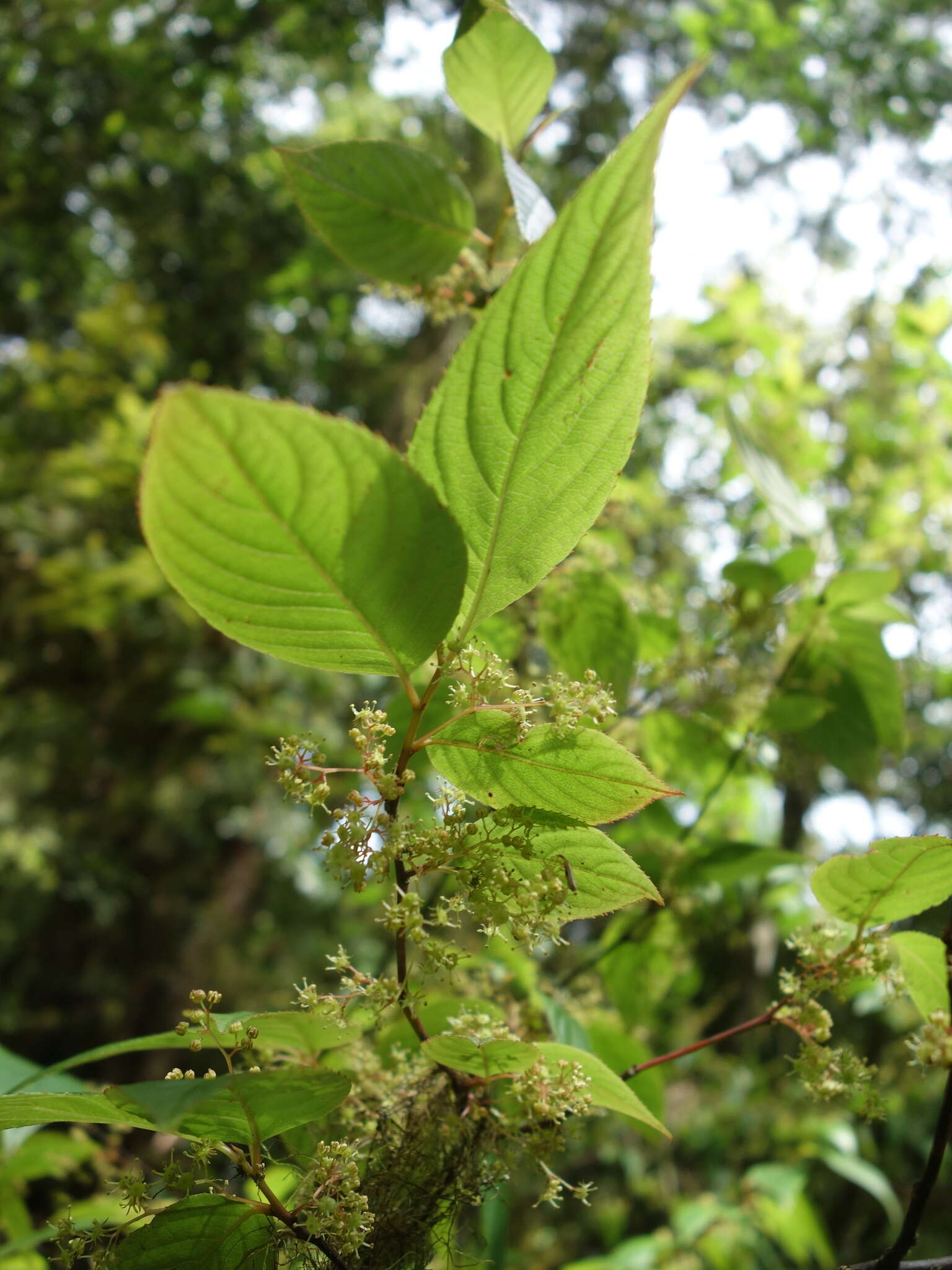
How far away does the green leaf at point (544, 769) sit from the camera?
1.59 feet

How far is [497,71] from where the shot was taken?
0.75m

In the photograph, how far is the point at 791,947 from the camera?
0.67m

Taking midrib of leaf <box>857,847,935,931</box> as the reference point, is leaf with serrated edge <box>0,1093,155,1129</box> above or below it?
above

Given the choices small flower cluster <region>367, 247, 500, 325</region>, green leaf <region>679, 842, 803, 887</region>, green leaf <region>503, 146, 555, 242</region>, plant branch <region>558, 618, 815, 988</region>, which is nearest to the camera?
green leaf <region>503, 146, 555, 242</region>

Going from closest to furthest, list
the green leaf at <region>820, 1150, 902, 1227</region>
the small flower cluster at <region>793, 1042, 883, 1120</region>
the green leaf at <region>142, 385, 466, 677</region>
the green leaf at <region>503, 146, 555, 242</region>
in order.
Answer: the green leaf at <region>142, 385, 466, 677</region>, the small flower cluster at <region>793, 1042, 883, 1120</region>, the green leaf at <region>503, 146, 555, 242</region>, the green leaf at <region>820, 1150, 902, 1227</region>

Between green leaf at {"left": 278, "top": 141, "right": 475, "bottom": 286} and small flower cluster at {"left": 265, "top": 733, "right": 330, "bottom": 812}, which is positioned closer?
small flower cluster at {"left": 265, "top": 733, "right": 330, "bottom": 812}

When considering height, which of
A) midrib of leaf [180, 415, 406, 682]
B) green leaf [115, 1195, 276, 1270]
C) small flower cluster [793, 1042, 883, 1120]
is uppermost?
midrib of leaf [180, 415, 406, 682]

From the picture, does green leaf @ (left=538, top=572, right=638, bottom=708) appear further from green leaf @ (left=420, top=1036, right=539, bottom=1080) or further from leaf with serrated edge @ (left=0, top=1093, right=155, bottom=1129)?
leaf with serrated edge @ (left=0, top=1093, right=155, bottom=1129)

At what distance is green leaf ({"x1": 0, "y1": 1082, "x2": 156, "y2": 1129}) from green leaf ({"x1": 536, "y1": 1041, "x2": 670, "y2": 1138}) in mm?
242

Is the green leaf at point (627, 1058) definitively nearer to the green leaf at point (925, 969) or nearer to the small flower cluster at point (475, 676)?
the green leaf at point (925, 969)

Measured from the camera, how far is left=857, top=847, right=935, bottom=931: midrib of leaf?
56cm

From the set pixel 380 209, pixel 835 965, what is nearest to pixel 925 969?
pixel 835 965

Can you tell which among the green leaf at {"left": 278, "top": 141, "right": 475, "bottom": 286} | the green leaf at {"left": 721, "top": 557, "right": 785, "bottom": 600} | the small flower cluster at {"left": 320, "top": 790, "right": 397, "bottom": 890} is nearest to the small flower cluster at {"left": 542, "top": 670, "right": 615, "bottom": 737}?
the small flower cluster at {"left": 320, "top": 790, "right": 397, "bottom": 890}

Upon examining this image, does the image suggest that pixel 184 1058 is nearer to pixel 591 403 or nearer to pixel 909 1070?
pixel 909 1070
